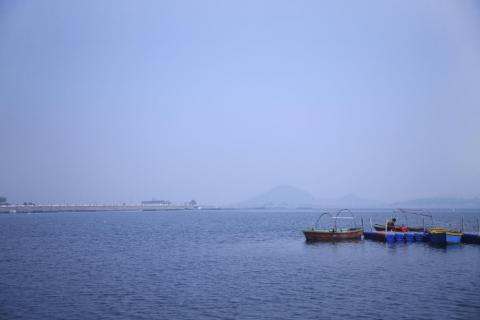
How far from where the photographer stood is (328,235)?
2425 inches

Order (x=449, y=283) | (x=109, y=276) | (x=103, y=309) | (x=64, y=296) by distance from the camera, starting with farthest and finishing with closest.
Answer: (x=109, y=276), (x=449, y=283), (x=64, y=296), (x=103, y=309)

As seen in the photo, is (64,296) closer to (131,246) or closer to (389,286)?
(389,286)

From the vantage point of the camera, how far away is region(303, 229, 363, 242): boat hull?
60.8 m

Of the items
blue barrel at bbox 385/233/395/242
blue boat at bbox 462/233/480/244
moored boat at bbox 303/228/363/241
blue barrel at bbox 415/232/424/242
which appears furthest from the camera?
moored boat at bbox 303/228/363/241

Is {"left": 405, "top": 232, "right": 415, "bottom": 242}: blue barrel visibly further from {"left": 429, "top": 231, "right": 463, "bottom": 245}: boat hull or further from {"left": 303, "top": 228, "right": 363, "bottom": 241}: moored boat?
{"left": 303, "top": 228, "right": 363, "bottom": 241}: moored boat

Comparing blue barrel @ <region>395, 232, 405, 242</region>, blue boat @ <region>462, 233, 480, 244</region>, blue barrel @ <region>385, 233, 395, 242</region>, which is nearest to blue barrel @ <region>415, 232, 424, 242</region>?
blue barrel @ <region>395, 232, 405, 242</region>

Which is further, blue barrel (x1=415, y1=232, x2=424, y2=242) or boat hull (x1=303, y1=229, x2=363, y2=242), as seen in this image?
boat hull (x1=303, y1=229, x2=363, y2=242)

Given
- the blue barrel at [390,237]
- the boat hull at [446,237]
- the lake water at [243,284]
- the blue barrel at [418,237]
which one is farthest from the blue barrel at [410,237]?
the lake water at [243,284]

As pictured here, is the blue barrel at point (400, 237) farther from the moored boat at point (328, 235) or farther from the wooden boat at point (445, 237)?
the moored boat at point (328, 235)

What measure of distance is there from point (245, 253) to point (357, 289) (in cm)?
2155

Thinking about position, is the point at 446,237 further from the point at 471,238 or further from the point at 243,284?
the point at 243,284

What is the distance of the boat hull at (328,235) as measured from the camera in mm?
60791

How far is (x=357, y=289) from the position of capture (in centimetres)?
2895

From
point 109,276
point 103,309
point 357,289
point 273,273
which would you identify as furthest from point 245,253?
point 103,309
